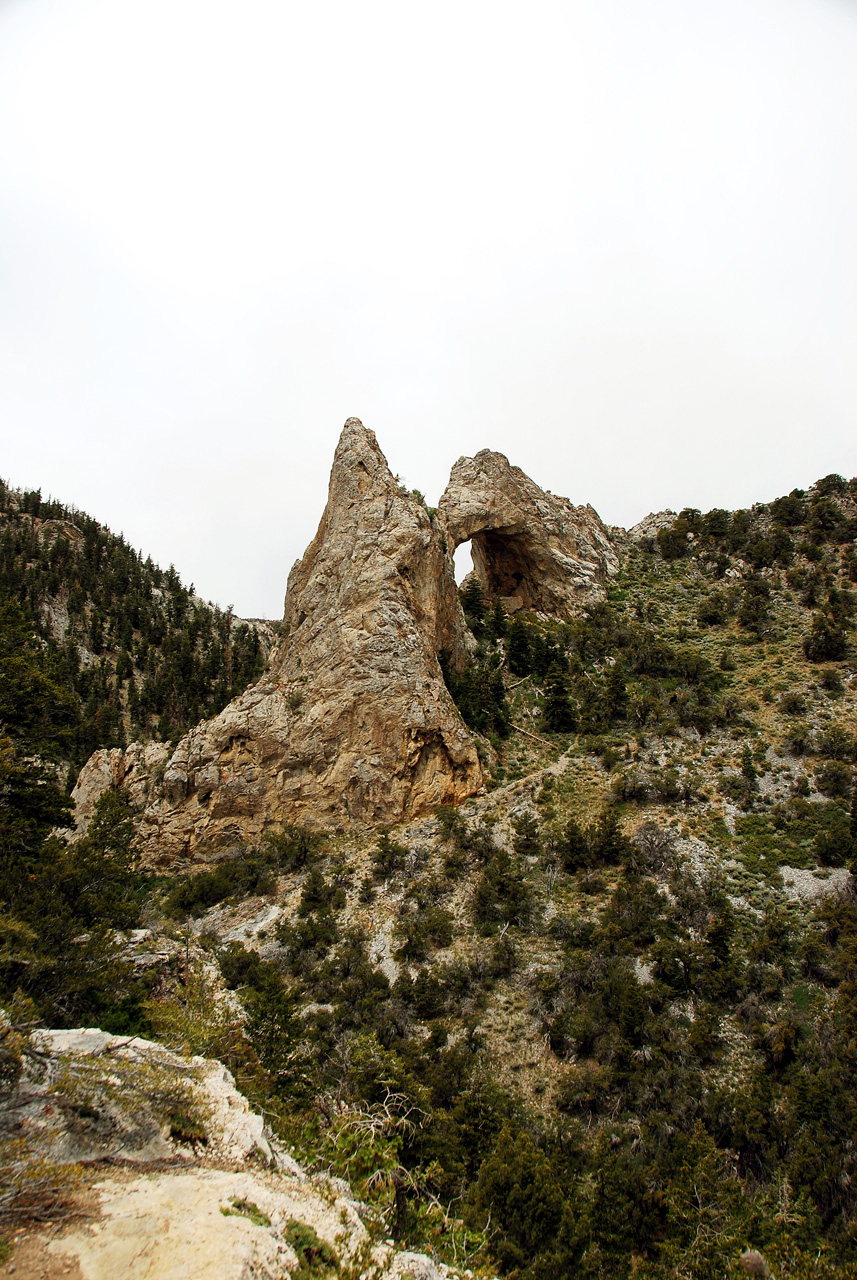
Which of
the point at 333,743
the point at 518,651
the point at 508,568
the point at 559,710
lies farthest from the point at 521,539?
the point at 333,743

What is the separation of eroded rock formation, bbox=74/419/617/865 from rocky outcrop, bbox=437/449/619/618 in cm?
1099

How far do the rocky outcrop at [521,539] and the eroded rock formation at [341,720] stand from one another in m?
11.0

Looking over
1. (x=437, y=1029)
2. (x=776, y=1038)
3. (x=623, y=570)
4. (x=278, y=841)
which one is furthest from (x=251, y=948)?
(x=623, y=570)

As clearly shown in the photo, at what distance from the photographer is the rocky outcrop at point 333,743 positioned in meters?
36.1

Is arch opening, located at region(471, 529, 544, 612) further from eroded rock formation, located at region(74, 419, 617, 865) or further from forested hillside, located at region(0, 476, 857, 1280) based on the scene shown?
forested hillside, located at region(0, 476, 857, 1280)

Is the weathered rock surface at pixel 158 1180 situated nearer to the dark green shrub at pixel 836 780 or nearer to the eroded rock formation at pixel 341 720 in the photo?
the eroded rock formation at pixel 341 720

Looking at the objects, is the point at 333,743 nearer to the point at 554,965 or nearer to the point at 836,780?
the point at 554,965

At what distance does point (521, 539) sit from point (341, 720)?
29733 millimetres

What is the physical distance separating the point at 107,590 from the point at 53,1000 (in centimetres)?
8177

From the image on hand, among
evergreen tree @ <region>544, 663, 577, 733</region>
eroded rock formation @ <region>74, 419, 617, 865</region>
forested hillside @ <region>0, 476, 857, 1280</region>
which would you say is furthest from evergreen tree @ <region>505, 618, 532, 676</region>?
evergreen tree @ <region>544, 663, 577, 733</region>

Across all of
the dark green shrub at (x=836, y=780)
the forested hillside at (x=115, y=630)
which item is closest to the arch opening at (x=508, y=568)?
the forested hillside at (x=115, y=630)

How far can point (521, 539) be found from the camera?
59.2 meters

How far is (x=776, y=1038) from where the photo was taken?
65.5 ft

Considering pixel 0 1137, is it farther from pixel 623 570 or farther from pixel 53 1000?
pixel 623 570
